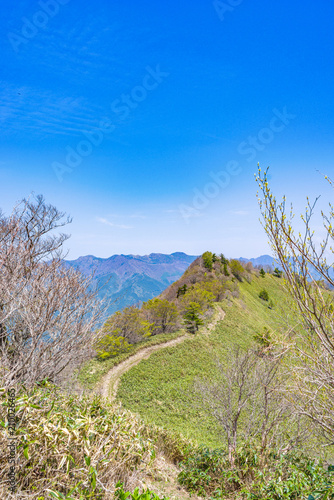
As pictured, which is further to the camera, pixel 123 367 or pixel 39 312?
pixel 123 367

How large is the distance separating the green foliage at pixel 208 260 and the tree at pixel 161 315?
21328 millimetres

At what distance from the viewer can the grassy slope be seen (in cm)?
1608

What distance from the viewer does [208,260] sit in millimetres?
51688

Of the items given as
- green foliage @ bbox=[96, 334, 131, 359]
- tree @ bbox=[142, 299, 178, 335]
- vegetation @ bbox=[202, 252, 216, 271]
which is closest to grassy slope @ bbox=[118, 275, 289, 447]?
green foliage @ bbox=[96, 334, 131, 359]

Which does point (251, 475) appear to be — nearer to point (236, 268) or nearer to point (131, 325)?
point (131, 325)

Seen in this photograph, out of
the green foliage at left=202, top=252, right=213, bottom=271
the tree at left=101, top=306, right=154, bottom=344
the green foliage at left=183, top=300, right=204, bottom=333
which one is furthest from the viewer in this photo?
the green foliage at left=202, top=252, right=213, bottom=271

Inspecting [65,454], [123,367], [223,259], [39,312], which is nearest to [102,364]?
[123,367]

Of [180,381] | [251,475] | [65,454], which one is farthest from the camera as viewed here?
[180,381]

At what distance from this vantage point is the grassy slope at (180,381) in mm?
16078

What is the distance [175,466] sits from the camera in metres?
7.59

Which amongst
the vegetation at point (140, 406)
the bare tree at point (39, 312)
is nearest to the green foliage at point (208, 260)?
the vegetation at point (140, 406)

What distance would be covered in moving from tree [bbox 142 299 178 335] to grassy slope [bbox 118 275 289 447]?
4.02 meters

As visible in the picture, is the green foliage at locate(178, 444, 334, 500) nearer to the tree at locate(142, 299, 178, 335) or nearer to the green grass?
the green grass

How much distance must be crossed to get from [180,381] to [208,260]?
32501mm
